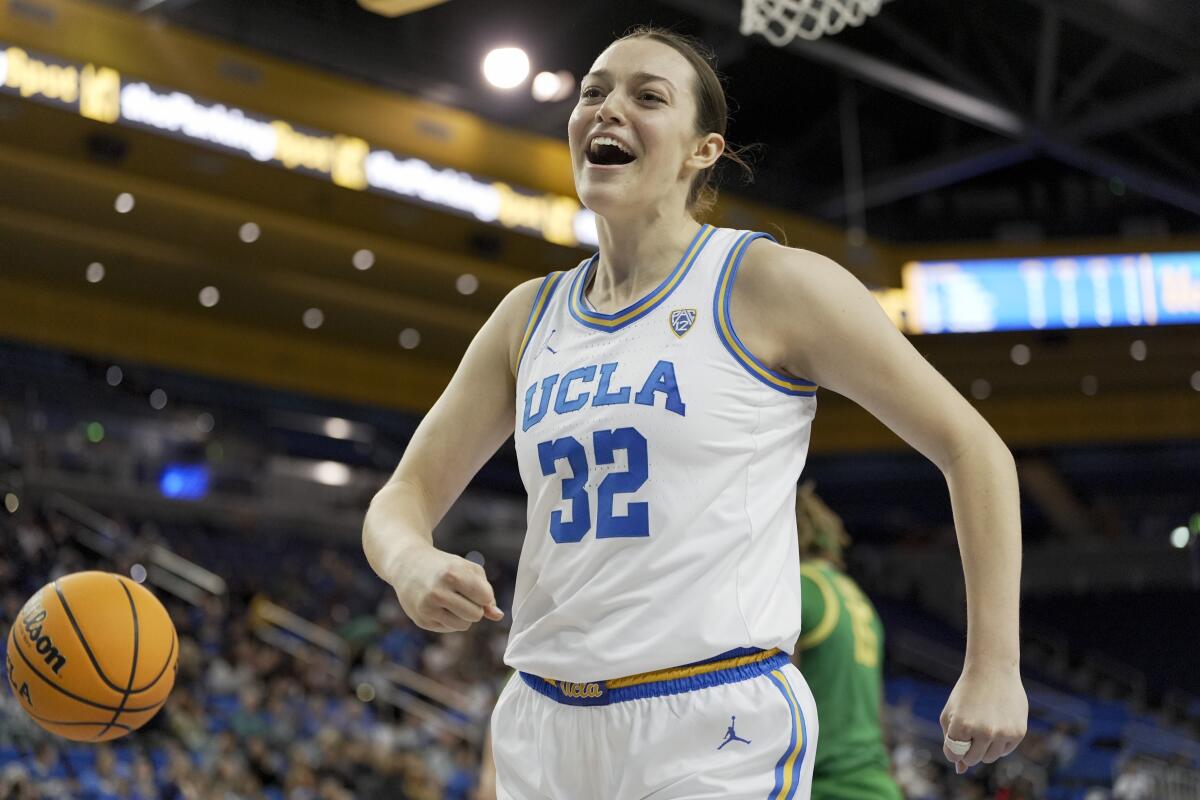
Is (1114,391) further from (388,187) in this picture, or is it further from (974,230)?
(388,187)

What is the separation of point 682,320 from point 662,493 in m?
0.28

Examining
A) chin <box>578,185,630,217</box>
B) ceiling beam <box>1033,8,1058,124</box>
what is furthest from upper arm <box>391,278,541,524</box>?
ceiling beam <box>1033,8,1058,124</box>

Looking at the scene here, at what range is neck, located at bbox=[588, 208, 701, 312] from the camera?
2.33m

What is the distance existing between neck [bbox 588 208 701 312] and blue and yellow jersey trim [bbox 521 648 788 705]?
1.93 ft

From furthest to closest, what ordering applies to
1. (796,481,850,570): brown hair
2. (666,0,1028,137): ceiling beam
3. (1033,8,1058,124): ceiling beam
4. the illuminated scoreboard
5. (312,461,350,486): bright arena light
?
(312,461,350,486): bright arena light, the illuminated scoreboard, (1033,8,1058,124): ceiling beam, (666,0,1028,137): ceiling beam, (796,481,850,570): brown hair

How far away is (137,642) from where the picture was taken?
3.66m

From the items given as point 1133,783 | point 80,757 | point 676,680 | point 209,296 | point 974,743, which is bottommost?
point 80,757

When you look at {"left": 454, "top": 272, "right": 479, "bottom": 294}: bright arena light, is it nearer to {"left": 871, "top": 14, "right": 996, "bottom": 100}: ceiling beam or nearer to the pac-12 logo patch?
{"left": 871, "top": 14, "right": 996, "bottom": 100}: ceiling beam

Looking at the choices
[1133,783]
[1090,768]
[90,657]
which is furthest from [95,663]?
[1090,768]

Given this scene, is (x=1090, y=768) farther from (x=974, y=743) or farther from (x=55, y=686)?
(x=974, y=743)

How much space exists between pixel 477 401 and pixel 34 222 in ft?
42.4

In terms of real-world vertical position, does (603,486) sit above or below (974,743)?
below

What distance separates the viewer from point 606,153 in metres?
2.30

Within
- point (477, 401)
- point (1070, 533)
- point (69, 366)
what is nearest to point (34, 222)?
point (69, 366)
